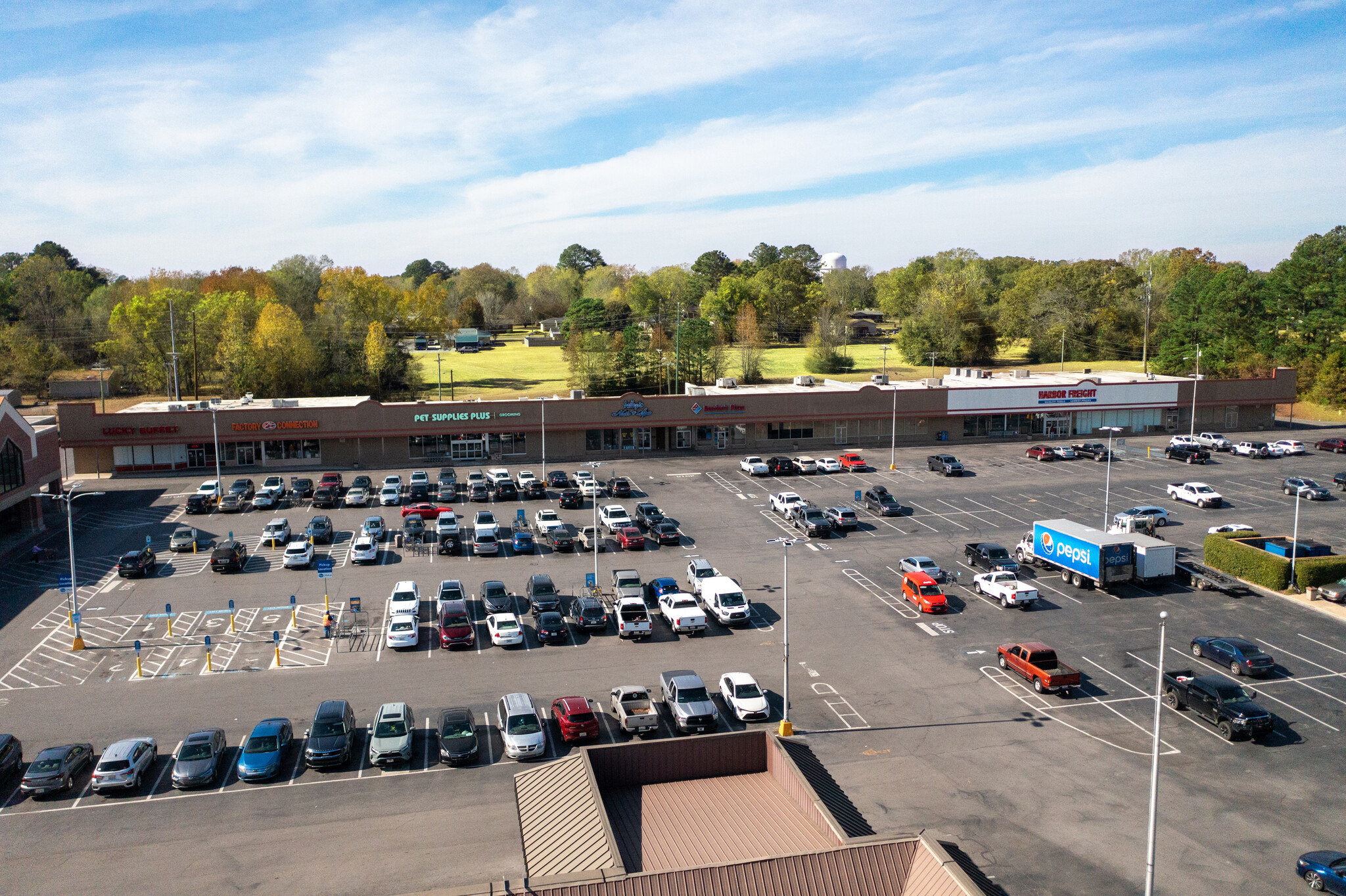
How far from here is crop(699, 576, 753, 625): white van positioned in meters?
37.8

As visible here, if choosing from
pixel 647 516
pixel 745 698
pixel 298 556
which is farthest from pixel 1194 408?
pixel 298 556

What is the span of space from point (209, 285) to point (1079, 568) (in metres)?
129

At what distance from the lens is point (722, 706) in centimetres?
3064

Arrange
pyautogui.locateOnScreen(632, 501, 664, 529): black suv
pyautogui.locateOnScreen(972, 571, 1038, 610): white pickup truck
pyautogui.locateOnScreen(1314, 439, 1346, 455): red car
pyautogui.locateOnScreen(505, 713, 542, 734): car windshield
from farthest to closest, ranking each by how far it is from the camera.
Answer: pyautogui.locateOnScreen(1314, 439, 1346, 455): red car, pyautogui.locateOnScreen(632, 501, 664, 529): black suv, pyautogui.locateOnScreen(972, 571, 1038, 610): white pickup truck, pyautogui.locateOnScreen(505, 713, 542, 734): car windshield

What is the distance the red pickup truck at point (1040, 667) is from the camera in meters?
31.1

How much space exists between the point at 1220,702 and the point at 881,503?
90.7ft

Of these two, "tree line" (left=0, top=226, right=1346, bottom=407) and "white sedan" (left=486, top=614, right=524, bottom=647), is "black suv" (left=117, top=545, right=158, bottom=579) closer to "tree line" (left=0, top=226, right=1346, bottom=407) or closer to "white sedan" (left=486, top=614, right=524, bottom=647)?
"white sedan" (left=486, top=614, right=524, bottom=647)

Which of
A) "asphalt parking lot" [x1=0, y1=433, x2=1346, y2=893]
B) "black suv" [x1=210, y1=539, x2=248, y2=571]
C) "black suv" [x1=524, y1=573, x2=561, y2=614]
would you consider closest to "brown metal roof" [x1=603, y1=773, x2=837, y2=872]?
"asphalt parking lot" [x1=0, y1=433, x2=1346, y2=893]

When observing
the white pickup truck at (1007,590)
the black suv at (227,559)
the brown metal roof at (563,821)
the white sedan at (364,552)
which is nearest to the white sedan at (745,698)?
the brown metal roof at (563,821)

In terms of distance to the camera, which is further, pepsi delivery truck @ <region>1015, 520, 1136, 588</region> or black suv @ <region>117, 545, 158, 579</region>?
black suv @ <region>117, 545, 158, 579</region>

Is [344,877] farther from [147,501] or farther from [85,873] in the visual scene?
[147,501]

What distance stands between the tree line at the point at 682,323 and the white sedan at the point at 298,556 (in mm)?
49926

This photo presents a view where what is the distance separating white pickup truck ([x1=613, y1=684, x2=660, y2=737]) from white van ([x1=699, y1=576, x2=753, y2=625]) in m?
7.92

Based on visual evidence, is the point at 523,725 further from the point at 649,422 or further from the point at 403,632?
the point at 649,422
